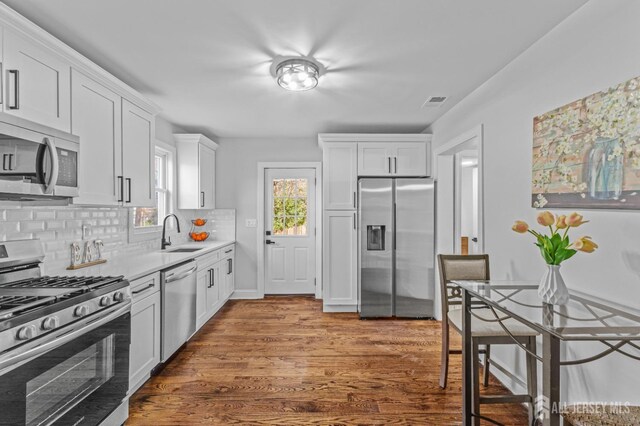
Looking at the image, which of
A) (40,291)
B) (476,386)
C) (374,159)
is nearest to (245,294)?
(374,159)

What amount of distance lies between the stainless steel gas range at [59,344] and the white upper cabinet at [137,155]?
81 cm

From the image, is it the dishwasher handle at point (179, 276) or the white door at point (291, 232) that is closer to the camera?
the dishwasher handle at point (179, 276)

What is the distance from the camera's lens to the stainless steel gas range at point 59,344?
135 centimetres

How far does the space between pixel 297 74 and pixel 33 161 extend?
5.61 ft

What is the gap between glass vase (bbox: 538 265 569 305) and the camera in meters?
1.54

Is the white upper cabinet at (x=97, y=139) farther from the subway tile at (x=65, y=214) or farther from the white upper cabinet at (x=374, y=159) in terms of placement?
the white upper cabinet at (x=374, y=159)

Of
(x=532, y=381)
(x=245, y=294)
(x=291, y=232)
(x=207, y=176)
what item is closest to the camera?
(x=532, y=381)

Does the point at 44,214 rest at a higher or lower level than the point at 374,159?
lower

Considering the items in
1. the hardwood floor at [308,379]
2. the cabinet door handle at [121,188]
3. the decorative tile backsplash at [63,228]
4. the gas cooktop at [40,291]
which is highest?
the cabinet door handle at [121,188]

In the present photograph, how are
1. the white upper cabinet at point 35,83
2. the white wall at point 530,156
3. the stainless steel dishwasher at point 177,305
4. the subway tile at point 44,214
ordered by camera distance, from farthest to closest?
the stainless steel dishwasher at point 177,305 < the subway tile at point 44,214 < the white upper cabinet at point 35,83 < the white wall at point 530,156

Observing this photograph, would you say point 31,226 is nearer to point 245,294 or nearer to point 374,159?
point 245,294

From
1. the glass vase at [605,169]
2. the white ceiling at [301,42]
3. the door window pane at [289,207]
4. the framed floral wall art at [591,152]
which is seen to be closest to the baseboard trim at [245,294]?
the door window pane at [289,207]

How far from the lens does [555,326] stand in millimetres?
1258

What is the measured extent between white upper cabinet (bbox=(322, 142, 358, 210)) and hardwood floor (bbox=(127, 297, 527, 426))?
61.4 inches
